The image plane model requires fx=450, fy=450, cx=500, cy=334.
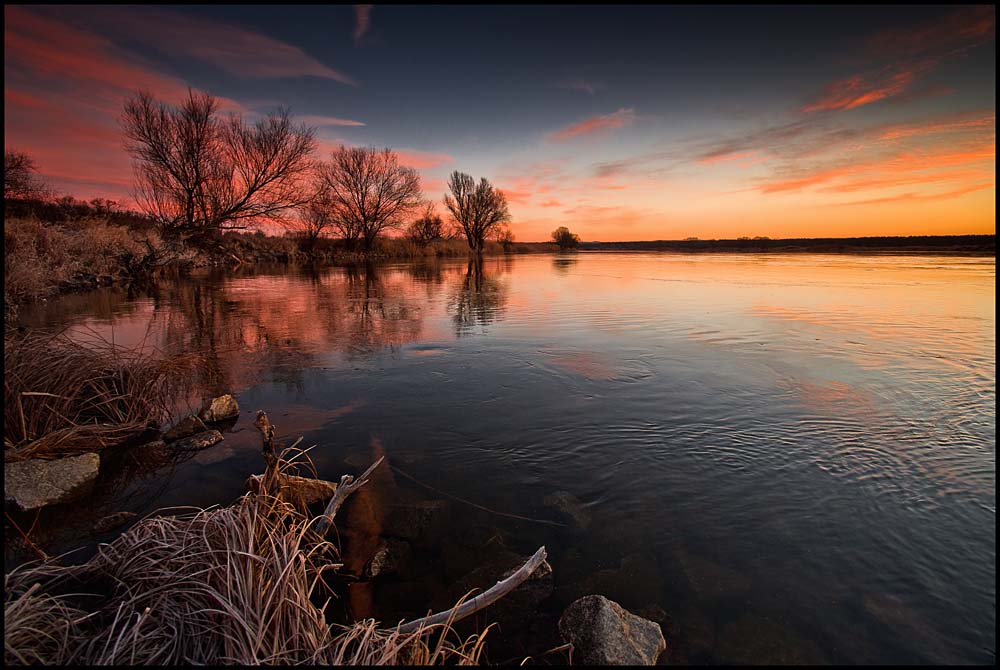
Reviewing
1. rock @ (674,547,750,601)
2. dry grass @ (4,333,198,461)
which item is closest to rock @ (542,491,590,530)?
rock @ (674,547,750,601)

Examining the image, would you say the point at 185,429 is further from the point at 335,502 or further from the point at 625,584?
the point at 625,584

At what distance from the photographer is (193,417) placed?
5.55 metres

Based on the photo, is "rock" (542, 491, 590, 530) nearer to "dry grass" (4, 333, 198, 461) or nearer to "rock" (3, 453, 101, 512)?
"rock" (3, 453, 101, 512)

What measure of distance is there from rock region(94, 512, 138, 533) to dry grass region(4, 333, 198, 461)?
134cm

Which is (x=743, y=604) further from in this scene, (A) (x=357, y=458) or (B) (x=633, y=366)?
(B) (x=633, y=366)

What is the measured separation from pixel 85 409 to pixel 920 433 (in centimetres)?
960

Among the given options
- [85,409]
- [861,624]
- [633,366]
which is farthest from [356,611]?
[633,366]

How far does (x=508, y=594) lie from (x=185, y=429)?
4.51 metres

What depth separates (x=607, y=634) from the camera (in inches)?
103

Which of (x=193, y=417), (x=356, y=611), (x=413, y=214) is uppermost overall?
(x=413, y=214)

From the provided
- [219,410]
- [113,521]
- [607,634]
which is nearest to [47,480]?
[113,521]

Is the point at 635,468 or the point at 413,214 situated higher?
the point at 413,214

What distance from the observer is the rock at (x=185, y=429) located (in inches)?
211

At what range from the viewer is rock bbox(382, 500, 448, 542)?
3.78 metres
